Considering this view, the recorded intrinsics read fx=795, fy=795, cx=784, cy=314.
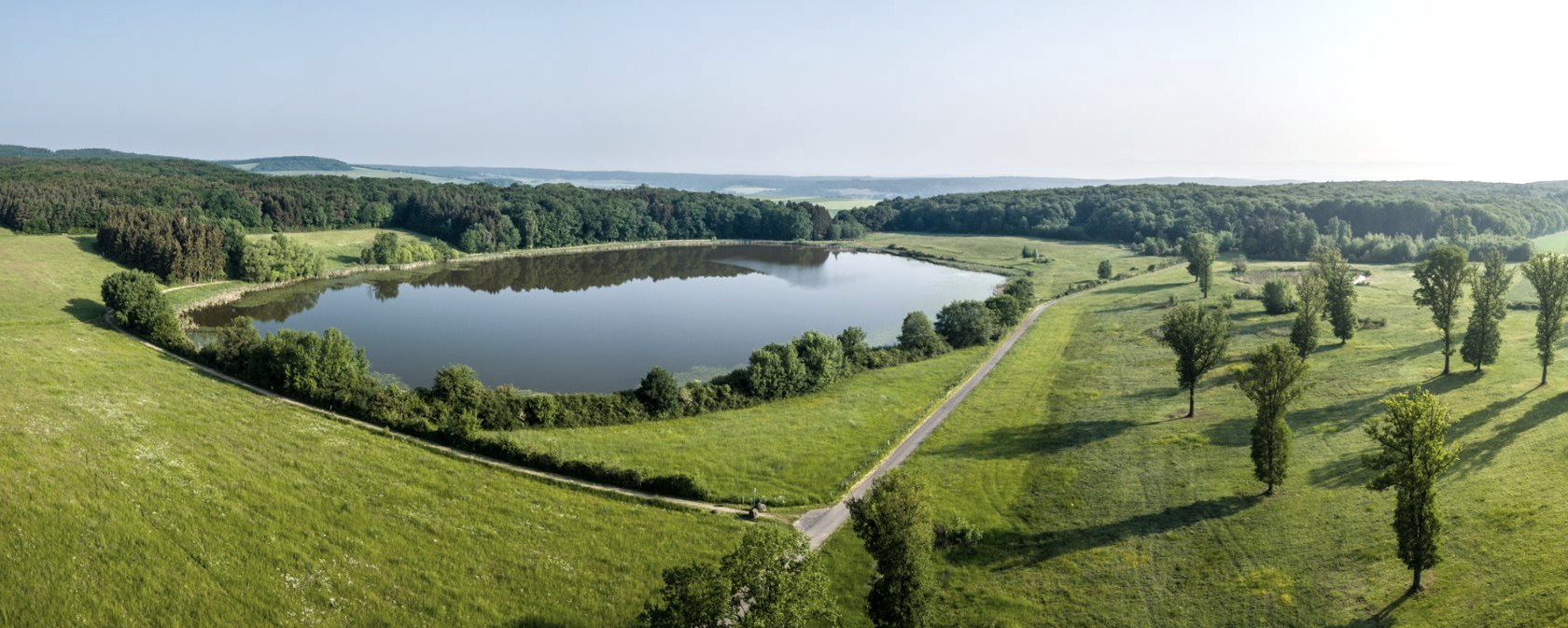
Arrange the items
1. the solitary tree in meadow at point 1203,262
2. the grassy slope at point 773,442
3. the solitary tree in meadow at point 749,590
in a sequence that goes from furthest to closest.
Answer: the solitary tree in meadow at point 1203,262 → the grassy slope at point 773,442 → the solitary tree in meadow at point 749,590

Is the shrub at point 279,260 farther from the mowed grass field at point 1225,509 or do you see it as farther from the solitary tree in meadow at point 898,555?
the solitary tree in meadow at point 898,555

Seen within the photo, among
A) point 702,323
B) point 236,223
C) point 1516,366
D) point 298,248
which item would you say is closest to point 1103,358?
point 1516,366

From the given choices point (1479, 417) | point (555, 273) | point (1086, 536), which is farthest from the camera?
point (555, 273)

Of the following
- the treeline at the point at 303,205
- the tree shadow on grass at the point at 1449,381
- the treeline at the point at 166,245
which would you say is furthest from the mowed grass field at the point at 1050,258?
the treeline at the point at 166,245

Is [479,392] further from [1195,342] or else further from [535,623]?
[1195,342]

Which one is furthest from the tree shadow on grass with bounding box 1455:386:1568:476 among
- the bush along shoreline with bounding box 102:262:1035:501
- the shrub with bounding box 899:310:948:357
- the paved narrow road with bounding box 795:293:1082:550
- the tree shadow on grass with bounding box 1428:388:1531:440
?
the shrub with bounding box 899:310:948:357

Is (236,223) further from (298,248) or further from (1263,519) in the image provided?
(1263,519)

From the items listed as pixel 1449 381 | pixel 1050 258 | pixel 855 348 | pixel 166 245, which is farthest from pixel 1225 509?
pixel 1050 258
